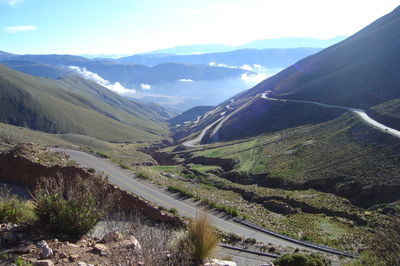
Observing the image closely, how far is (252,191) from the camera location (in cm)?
3469

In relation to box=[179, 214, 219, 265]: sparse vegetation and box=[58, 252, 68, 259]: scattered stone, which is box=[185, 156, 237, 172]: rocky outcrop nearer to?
box=[179, 214, 219, 265]: sparse vegetation

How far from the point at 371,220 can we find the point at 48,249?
2302 centimetres

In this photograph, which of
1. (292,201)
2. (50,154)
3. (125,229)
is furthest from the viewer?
(292,201)

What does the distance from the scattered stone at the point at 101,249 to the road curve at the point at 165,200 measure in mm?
6071

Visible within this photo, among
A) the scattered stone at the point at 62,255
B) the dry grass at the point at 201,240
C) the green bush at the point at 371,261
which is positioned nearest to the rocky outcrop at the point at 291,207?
the green bush at the point at 371,261

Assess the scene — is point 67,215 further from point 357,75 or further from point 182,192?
point 357,75

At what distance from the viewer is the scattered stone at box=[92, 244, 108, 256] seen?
8133mm

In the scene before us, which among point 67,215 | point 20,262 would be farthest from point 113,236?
point 20,262

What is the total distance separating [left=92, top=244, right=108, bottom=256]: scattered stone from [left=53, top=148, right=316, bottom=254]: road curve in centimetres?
607

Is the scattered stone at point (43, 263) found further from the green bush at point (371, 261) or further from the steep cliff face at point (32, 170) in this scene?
the steep cliff face at point (32, 170)

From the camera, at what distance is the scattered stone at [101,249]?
813cm

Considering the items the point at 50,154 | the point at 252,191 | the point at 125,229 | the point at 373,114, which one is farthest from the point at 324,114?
the point at 125,229

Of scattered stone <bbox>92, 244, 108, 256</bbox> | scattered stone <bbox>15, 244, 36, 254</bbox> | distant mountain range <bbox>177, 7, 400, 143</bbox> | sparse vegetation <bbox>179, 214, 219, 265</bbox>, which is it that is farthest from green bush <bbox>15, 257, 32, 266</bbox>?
distant mountain range <bbox>177, 7, 400, 143</bbox>

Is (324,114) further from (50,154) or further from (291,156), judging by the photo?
(50,154)
